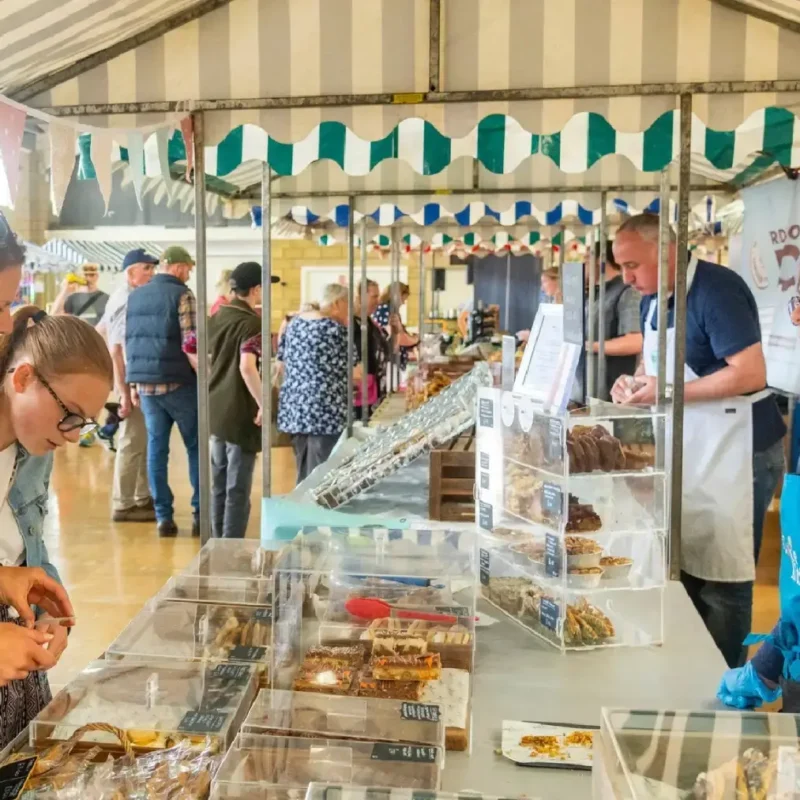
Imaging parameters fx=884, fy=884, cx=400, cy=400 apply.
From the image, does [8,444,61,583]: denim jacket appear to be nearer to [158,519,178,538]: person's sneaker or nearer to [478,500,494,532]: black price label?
[478,500,494,532]: black price label

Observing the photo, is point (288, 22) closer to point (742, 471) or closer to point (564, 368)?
point (564, 368)

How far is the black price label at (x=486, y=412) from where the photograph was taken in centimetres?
212

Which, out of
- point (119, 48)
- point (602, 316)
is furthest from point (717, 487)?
point (602, 316)

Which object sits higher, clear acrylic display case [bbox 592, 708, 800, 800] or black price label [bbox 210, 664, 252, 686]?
clear acrylic display case [bbox 592, 708, 800, 800]

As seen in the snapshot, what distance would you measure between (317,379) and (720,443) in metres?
2.58

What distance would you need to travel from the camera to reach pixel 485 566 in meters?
2.16

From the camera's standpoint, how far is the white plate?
135 centimetres

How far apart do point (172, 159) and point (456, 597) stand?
91.3 inches

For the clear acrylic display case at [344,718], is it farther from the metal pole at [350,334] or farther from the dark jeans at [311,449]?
the dark jeans at [311,449]

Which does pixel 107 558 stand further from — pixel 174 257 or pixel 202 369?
pixel 202 369

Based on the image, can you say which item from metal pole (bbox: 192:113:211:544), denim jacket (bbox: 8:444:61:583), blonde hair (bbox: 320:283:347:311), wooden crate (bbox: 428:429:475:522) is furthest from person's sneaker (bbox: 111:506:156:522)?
denim jacket (bbox: 8:444:61:583)

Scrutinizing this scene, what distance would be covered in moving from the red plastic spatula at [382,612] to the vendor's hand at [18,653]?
1.93ft

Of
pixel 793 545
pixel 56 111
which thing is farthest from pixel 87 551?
pixel 793 545

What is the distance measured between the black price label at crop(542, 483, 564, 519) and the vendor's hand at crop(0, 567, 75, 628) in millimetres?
947
